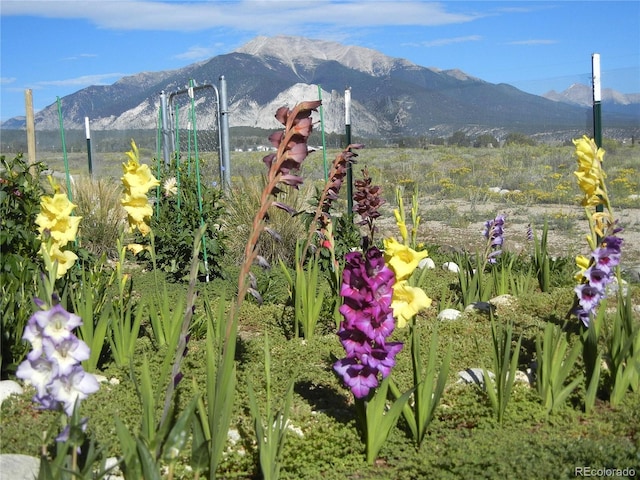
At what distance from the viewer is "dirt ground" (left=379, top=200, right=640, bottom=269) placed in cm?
859

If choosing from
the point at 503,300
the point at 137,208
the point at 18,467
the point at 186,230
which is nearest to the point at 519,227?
the point at 503,300

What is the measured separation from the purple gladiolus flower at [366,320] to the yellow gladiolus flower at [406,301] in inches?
3.7

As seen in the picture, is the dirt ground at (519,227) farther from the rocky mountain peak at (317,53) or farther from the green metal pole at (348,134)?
the rocky mountain peak at (317,53)

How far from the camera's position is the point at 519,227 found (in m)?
10.6

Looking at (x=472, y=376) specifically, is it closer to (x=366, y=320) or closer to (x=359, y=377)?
(x=359, y=377)

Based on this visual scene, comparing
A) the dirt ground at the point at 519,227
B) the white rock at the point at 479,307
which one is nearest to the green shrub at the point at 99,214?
the dirt ground at the point at 519,227

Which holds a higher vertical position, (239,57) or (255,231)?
(239,57)

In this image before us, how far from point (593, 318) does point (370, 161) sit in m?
20.5

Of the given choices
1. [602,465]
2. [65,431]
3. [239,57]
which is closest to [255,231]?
[65,431]

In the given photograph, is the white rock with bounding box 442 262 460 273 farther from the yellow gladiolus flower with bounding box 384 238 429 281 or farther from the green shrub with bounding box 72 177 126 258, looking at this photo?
the yellow gladiolus flower with bounding box 384 238 429 281

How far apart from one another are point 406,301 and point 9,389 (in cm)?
201

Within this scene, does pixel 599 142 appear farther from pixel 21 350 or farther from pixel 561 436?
pixel 21 350

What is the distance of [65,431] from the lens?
2.13 meters

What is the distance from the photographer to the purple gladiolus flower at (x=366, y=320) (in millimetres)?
2709
